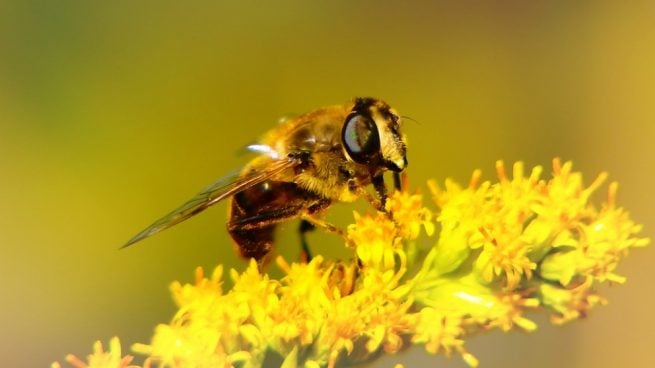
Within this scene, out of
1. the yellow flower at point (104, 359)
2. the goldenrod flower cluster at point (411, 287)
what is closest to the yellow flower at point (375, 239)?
the goldenrod flower cluster at point (411, 287)

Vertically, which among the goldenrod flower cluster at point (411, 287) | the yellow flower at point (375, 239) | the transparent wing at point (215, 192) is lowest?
the goldenrod flower cluster at point (411, 287)

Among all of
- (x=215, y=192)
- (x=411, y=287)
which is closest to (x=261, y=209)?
(x=215, y=192)

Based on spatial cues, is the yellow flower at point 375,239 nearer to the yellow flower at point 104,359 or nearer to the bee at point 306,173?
the bee at point 306,173

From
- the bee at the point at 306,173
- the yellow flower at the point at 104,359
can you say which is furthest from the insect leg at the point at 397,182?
the yellow flower at the point at 104,359

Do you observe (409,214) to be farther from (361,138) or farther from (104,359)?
(104,359)

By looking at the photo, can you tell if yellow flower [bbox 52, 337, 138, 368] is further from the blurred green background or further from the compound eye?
the compound eye

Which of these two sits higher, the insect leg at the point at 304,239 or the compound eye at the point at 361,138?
the compound eye at the point at 361,138
